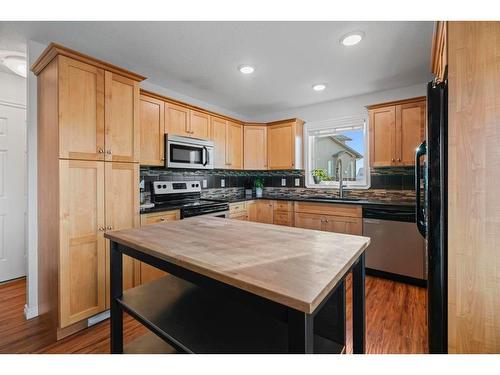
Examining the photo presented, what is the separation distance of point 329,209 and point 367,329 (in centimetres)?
163

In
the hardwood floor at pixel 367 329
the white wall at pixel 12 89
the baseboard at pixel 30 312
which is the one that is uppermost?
the white wall at pixel 12 89

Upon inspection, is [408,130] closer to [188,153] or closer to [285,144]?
[285,144]

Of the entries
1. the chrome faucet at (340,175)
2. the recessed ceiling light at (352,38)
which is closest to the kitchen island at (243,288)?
the recessed ceiling light at (352,38)

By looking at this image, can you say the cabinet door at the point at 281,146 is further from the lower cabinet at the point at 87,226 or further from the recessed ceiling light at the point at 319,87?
the lower cabinet at the point at 87,226

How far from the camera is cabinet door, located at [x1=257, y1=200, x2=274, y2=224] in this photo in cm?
398

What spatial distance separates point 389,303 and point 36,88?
12.8 ft

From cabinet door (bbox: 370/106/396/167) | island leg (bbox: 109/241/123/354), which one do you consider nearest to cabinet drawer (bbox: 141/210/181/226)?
island leg (bbox: 109/241/123/354)

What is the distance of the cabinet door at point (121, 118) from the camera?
2115 mm

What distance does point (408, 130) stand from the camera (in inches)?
121

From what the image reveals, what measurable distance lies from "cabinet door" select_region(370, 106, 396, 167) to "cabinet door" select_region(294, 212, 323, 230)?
3.56 feet

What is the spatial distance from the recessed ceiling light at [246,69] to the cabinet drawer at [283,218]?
2092 mm
